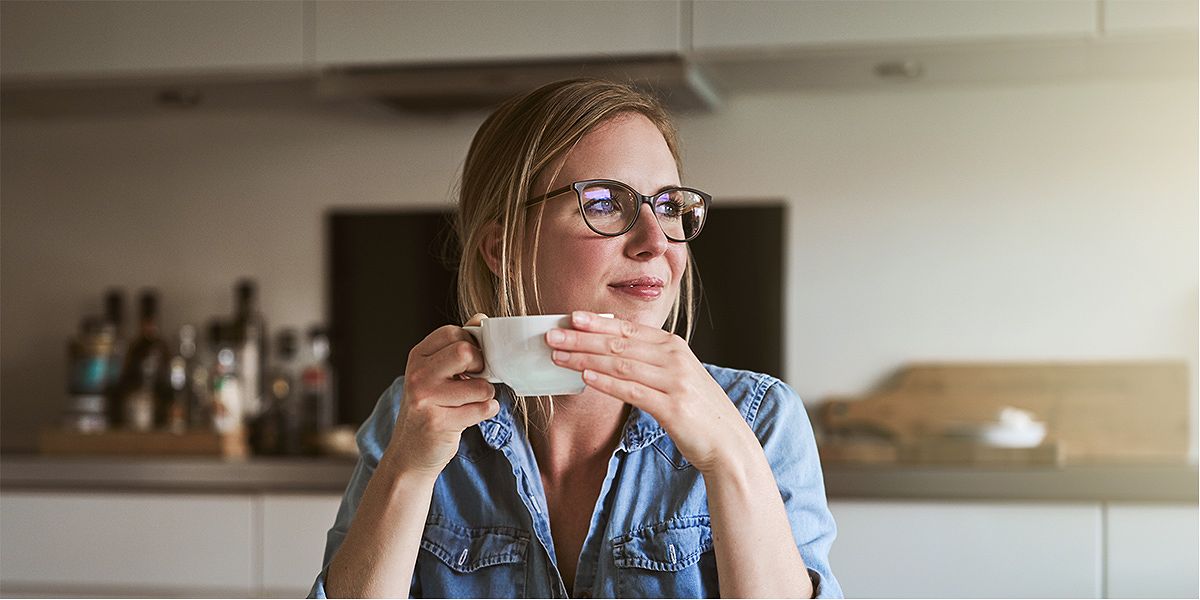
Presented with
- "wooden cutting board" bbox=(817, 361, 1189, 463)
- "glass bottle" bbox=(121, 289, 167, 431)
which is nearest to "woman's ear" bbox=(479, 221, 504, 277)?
"wooden cutting board" bbox=(817, 361, 1189, 463)

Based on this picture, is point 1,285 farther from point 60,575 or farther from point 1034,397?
point 1034,397

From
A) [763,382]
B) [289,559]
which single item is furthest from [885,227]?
[763,382]

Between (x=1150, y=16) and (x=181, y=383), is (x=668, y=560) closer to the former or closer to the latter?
(x=1150, y=16)

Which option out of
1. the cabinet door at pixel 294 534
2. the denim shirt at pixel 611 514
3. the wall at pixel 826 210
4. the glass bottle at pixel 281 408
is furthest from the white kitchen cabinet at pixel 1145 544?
the glass bottle at pixel 281 408

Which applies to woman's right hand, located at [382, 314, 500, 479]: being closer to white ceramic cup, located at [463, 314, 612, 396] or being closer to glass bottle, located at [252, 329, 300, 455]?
white ceramic cup, located at [463, 314, 612, 396]

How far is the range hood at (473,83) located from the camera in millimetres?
1375

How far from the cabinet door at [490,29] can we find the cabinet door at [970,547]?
0.85m

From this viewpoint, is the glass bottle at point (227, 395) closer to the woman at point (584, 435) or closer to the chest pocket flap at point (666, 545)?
the woman at point (584, 435)

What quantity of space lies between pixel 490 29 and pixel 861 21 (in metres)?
0.28

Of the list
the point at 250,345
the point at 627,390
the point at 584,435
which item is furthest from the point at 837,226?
the point at 627,390

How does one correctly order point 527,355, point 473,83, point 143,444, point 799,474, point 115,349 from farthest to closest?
point 115,349, point 143,444, point 473,83, point 799,474, point 527,355

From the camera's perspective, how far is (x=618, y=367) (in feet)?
1.95

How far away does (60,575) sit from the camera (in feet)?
5.52

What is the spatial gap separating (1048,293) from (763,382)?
4.30 feet
